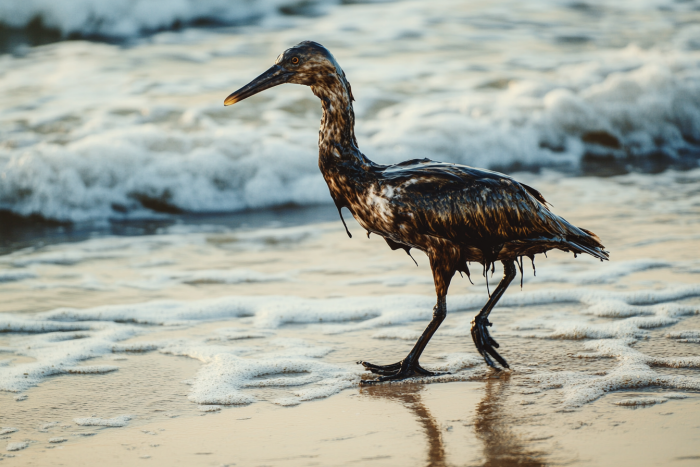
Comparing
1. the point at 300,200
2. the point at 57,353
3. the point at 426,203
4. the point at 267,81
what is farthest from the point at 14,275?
the point at 426,203

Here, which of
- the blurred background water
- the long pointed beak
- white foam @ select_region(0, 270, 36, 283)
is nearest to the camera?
the long pointed beak

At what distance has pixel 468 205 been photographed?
3.92m

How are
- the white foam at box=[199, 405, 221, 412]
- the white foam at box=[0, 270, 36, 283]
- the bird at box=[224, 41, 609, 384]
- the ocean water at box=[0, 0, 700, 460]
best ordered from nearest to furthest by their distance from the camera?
the white foam at box=[199, 405, 221, 412]
the bird at box=[224, 41, 609, 384]
the ocean water at box=[0, 0, 700, 460]
the white foam at box=[0, 270, 36, 283]

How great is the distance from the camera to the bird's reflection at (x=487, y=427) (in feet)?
10.4

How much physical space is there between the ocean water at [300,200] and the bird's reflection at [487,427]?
0.13 meters

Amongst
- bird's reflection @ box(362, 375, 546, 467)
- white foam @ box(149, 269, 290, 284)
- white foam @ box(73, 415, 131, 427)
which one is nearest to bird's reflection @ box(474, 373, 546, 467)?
→ bird's reflection @ box(362, 375, 546, 467)

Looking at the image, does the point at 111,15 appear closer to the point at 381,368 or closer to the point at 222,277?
the point at 222,277

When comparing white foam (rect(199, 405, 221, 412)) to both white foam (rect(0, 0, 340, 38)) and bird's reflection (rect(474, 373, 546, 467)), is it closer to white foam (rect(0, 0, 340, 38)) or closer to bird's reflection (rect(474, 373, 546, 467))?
bird's reflection (rect(474, 373, 546, 467))

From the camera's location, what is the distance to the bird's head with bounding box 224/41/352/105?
4.02 meters

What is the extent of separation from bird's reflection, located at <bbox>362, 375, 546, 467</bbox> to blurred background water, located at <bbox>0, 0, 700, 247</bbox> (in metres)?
4.73

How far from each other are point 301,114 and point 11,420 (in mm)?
8305

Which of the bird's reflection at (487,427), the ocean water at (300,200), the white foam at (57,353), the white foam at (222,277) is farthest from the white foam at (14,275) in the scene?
the bird's reflection at (487,427)

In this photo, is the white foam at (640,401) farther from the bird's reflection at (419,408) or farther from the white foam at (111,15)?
the white foam at (111,15)

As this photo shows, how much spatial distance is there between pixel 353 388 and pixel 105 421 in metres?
1.21
